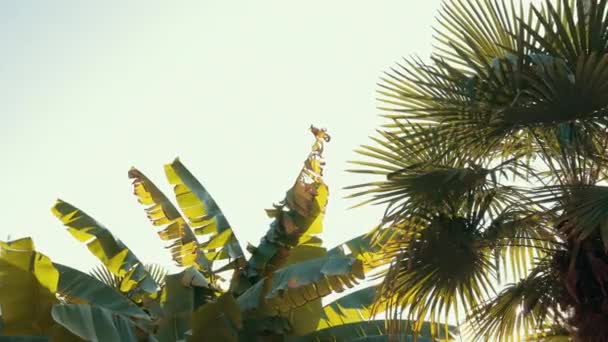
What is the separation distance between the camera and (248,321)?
357 inches

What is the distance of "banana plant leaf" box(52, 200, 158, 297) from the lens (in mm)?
9812

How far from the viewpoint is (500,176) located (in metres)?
6.04

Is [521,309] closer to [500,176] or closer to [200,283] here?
[500,176]

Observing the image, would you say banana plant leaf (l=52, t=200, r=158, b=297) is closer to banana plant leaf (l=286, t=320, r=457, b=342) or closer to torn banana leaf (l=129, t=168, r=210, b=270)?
torn banana leaf (l=129, t=168, r=210, b=270)

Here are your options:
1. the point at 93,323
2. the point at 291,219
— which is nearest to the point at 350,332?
the point at 291,219

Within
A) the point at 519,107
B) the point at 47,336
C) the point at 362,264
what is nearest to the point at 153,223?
the point at 47,336

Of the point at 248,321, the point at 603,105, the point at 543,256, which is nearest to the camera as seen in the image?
the point at 603,105

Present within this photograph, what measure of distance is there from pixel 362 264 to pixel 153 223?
3213 mm

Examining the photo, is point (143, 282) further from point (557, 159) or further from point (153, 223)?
point (557, 159)

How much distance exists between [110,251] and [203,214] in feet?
4.31

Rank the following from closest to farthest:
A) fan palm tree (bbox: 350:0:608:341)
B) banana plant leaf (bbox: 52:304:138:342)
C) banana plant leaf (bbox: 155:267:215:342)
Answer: fan palm tree (bbox: 350:0:608:341) < banana plant leaf (bbox: 52:304:138:342) < banana plant leaf (bbox: 155:267:215:342)

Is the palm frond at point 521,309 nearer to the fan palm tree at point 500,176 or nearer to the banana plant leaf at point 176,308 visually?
the fan palm tree at point 500,176

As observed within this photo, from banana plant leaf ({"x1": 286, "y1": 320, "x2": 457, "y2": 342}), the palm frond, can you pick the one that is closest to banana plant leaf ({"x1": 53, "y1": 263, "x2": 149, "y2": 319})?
banana plant leaf ({"x1": 286, "y1": 320, "x2": 457, "y2": 342})

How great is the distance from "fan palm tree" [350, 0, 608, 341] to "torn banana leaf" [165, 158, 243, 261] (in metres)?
4.17
